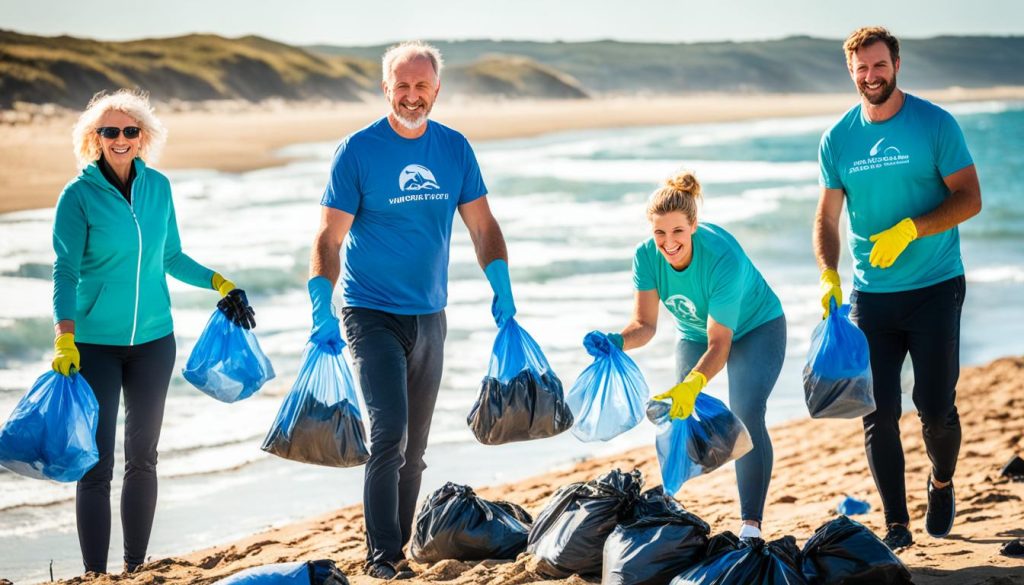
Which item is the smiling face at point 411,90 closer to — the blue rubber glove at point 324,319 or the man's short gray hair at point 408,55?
the man's short gray hair at point 408,55

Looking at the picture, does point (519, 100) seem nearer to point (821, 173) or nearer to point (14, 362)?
point (14, 362)

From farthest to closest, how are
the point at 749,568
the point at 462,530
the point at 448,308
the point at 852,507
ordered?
the point at 448,308
the point at 852,507
the point at 462,530
the point at 749,568

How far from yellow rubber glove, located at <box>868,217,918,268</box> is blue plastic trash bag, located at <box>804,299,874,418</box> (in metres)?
0.23

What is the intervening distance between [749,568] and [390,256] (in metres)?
1.61

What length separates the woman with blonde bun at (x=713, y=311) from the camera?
4160 millimetres

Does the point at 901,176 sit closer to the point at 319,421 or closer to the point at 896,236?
the point at 896,236

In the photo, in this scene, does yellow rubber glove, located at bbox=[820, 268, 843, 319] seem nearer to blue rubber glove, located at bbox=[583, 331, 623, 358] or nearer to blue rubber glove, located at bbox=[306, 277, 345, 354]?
blue rubber glove, located at bbox=[583, 331, 623, 358]

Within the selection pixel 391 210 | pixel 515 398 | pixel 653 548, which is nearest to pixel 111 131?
pixel 391 210

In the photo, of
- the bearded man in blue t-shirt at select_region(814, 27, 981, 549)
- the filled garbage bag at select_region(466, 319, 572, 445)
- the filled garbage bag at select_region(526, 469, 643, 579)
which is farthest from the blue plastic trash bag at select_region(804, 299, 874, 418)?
the filled garbage bag at select_region(466, 319, 572, 445)

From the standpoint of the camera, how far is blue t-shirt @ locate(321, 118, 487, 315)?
4.32m

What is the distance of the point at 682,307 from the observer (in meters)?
4.35

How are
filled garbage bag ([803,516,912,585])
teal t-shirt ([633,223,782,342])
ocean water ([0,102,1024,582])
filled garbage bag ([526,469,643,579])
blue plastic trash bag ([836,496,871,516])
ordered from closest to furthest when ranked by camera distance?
filled garbage bag ([803,516,912,585])
filled garbage bag ([526,469,643,579])
teal t-shirt ([633,223,782,342])
blue plastic trash bag ([836,496,871,516])
ocean water ([0,102,1024,582])

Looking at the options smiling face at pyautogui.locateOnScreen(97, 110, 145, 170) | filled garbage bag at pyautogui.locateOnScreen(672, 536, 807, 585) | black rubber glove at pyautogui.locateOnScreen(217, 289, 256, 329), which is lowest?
A: filled garbage bag at pyautogui.locateOnScreen(672, 536, 807, 585)

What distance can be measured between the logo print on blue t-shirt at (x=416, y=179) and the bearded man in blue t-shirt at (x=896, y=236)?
138cm
